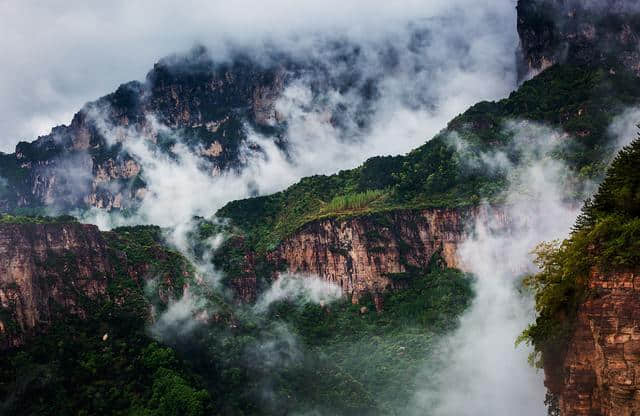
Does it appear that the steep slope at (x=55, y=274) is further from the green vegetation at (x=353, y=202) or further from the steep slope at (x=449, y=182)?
the green vegetation at (x=353, y=202)

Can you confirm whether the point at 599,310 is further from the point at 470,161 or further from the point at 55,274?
the point at 470,161

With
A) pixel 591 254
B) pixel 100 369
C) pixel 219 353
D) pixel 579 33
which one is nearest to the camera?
pixel 591 254

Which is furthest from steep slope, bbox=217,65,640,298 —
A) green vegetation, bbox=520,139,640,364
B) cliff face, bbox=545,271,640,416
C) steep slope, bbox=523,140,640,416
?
cliff face, bbox=545,271,640,416

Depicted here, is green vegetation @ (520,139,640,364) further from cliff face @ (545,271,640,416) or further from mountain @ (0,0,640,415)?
cliff face @ (545,271,640,416)

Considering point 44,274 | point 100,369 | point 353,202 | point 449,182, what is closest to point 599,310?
point 100,369

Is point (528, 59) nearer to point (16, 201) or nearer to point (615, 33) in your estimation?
point (615, 33)

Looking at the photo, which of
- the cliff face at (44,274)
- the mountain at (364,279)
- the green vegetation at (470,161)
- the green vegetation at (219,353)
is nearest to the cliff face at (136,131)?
the mountain at (364,279)
